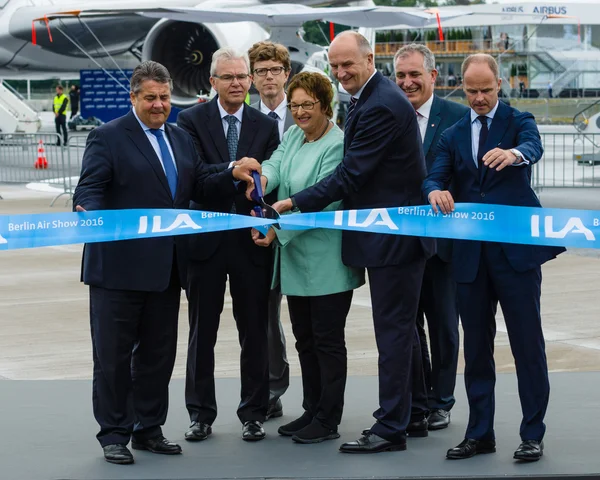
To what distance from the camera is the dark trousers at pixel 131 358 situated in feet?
16.6

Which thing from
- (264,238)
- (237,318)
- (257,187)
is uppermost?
(257,187)

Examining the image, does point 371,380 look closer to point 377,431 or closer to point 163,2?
point 377,431

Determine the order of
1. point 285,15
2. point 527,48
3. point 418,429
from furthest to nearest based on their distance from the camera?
point 527,48
point 285,15
point 418,429

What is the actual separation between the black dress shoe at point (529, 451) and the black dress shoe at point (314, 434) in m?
0.96

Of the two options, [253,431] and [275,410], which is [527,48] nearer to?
[275,410]

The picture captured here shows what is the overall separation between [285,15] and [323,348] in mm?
15999

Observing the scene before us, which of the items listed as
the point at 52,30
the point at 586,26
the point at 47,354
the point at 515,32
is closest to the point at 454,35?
the point at 515,32

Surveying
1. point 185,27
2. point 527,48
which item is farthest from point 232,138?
point 527,48

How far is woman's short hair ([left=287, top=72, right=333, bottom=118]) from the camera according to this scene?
205 inches

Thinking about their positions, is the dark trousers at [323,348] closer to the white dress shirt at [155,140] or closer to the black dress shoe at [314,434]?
the black dress shoe at [314,434]

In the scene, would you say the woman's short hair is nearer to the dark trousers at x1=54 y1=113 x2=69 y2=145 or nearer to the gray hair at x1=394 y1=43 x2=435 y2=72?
the gray hair at x1=394 y1=43 x2=435 y2=72

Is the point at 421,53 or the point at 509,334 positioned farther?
the point at 421,53

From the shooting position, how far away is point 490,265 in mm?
4977

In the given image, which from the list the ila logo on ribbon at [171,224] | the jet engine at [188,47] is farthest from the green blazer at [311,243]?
the jet engine at [188,47]
